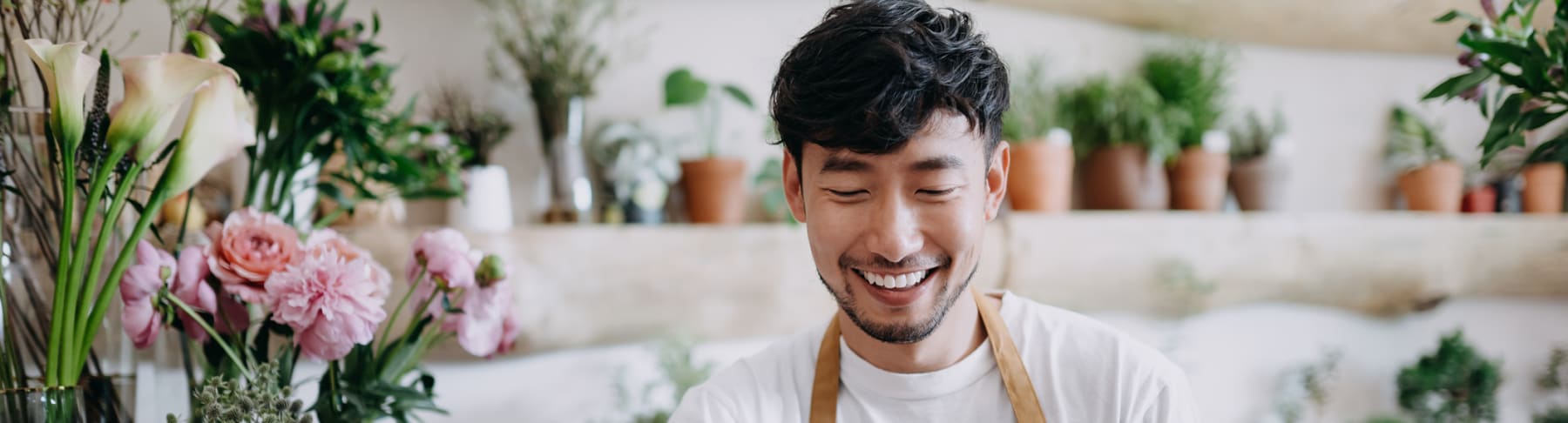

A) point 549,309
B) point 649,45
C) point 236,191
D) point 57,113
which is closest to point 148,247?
point 57,113

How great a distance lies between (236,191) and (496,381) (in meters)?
0.61

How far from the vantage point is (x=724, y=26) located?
230 centimetres

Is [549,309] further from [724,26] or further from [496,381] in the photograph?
[724,26]

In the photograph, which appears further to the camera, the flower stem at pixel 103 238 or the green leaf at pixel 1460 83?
the green leaf at pixel 1460 83

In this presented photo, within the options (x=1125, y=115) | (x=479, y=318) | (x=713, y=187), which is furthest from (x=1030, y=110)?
(x=479, y=318)

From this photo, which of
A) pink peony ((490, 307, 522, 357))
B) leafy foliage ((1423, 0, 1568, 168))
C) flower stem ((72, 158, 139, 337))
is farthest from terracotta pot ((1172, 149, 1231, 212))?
flower stem ((72, 158, 139, 337))

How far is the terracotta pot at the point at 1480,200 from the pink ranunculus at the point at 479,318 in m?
2.73

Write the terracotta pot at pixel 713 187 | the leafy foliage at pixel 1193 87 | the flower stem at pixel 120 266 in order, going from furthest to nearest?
the leafy foliage at pixel 1193 87, the terracotta pot at pixel 713 187, the flower stem at pixel 120 266

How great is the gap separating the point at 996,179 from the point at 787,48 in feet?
3.49

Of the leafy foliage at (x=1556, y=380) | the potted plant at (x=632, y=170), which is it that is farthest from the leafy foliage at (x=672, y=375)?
the leafy foliage at (x=1556, y=380)

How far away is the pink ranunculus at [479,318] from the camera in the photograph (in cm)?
124

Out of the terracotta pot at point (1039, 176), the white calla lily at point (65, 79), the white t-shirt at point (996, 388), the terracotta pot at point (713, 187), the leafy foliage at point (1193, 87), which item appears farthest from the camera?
the leafy foliage at point (1193, 87)

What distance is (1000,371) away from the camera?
1.23 meters

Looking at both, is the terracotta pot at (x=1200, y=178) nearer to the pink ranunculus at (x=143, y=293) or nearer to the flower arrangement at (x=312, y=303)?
the flower arrangement at (x=312, y=303)
